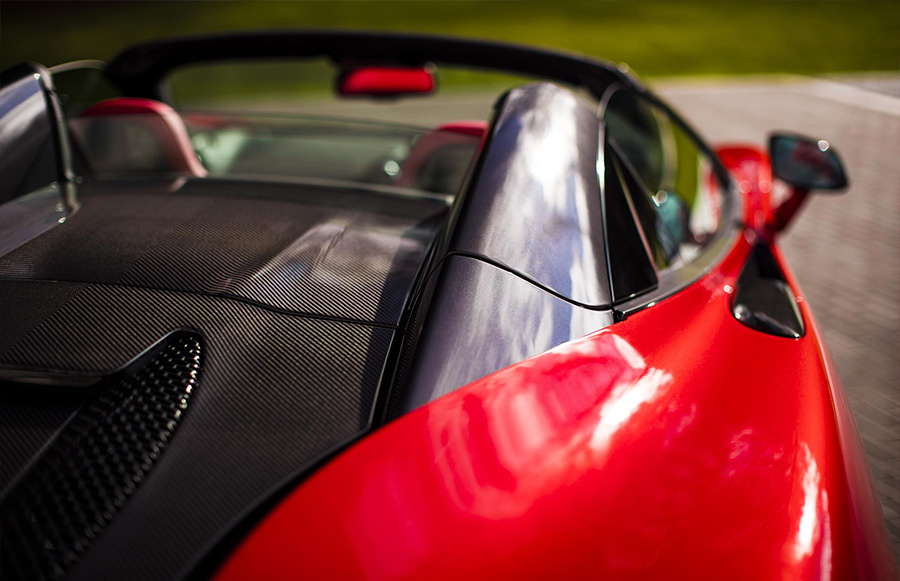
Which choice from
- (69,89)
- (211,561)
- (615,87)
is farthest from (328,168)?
(211,561)

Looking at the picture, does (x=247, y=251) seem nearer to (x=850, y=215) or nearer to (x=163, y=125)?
(x=163, y=125)

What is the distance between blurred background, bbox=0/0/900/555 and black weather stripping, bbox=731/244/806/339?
1236 millimetres

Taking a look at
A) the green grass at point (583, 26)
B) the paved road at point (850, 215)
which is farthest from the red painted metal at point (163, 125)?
the green grass at point (583, 26)

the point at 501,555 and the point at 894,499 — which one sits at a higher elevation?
the point at 501,555

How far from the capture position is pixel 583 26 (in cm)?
1775

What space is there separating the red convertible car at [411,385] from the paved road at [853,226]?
175cm

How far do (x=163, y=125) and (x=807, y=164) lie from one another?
2448 mm

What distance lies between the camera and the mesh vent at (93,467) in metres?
0.84

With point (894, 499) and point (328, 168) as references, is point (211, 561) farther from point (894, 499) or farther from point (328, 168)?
point (328, 168)

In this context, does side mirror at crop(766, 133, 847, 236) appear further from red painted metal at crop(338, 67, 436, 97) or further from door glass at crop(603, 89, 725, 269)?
red painted metal at crop(338, 67, 436, 97)

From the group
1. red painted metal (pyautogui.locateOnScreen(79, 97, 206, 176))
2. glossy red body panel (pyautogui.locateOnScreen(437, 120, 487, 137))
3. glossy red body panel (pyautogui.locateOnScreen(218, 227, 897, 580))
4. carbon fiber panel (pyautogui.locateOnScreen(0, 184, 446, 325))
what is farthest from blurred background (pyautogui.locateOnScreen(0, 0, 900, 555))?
red painted metal (pyautogui.locateOnScreen(79, 97, 206, 176))

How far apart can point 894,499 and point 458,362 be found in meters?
2.50

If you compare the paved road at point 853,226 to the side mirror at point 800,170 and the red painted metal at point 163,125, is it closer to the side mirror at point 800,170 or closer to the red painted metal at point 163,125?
the side mirror at point 800,170

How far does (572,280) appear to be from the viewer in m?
1.30
